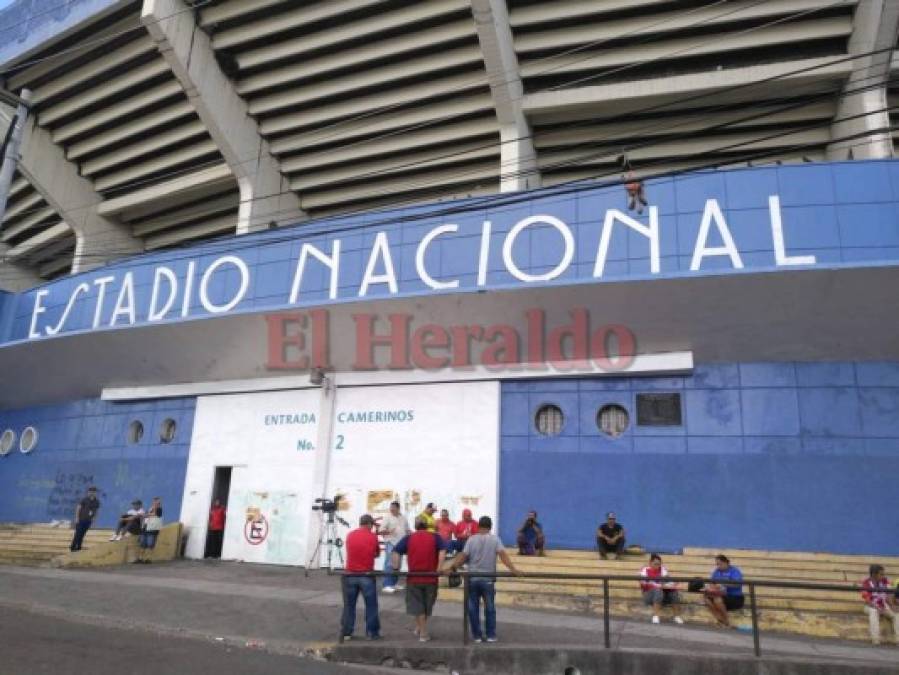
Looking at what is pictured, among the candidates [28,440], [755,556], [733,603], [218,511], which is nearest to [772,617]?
[733,603]

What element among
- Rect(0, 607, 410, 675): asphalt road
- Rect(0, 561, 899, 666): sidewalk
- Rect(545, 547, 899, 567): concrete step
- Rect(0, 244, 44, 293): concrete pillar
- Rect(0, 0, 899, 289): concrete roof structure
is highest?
Rect(0, 0, 899, 289): concrete roof structure

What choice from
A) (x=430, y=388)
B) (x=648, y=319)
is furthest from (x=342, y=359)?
(x=648, y=319)

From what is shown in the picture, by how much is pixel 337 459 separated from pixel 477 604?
27.3ft

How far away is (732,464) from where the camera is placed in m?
13.3

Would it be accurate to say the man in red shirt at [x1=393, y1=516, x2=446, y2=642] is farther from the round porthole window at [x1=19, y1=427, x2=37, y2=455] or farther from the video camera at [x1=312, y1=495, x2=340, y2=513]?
the round porthole window at [x1=19, y1=427, x2=37, y2=455]

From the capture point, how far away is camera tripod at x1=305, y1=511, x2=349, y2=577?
15797 mm

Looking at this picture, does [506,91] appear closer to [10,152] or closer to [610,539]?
[610,539]

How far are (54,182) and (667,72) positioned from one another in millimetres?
18674

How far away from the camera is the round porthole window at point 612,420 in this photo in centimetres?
1428

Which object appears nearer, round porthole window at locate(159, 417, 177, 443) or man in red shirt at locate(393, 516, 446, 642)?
man in red shirt at locate(393, 516, 446, 642)

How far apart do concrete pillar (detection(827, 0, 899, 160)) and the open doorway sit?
16119 mm

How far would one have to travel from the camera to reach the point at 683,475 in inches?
534

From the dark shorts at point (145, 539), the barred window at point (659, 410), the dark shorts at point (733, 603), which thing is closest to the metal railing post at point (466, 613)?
the dark shorts at point (733, 603)

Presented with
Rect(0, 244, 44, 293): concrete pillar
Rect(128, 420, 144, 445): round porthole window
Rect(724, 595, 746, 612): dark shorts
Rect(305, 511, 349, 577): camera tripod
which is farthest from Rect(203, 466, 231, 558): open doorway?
Rect(0, 244, 44, 293): concrete pillar
